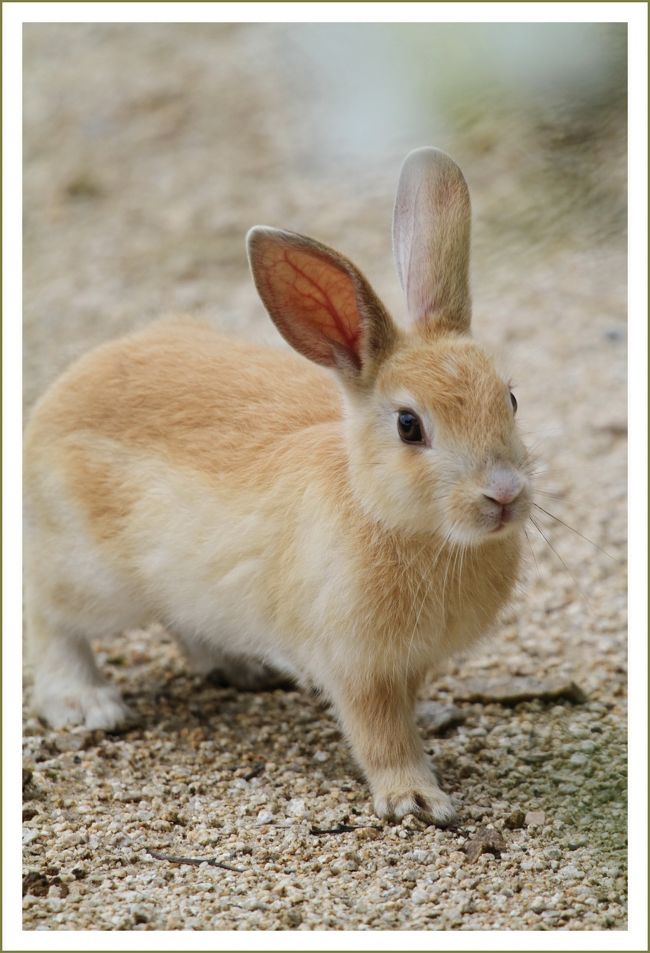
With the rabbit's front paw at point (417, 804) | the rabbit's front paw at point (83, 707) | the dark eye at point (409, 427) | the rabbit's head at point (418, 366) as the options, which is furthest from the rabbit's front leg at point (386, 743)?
the rabbit's front paw at point (83, 707)

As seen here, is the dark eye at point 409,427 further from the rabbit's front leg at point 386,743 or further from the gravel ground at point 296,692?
the rabbit's front leg at point 386,743

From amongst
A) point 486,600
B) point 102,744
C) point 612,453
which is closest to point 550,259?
point 612,453

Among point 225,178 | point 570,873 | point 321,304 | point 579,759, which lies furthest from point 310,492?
point 225,178

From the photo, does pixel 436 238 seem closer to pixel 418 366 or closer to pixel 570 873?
pixel 418 366

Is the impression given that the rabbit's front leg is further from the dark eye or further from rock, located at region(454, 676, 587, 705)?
the dark eye

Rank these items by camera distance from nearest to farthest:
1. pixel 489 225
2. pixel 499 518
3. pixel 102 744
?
1. pixel 499 518
2. pixel 102 744
3. pixel 489 225

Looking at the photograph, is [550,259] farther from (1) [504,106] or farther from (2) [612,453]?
(1) [504,106]
